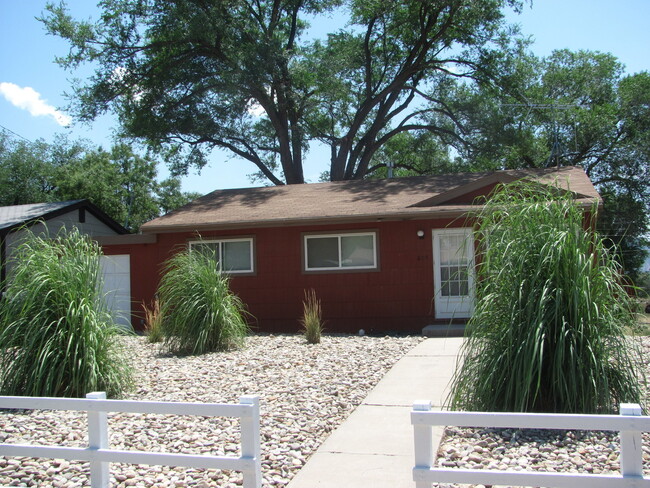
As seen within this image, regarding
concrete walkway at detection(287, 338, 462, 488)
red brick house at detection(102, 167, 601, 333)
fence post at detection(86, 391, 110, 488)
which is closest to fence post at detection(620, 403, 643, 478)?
concrete walkway at detection(287, 338, 462, 488)

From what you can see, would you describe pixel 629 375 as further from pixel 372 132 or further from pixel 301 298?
pixel 372 132

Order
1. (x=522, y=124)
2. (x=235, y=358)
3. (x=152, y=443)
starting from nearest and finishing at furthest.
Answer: (x=152, y=443) → (x=235, y=358) → (x=522, y=124)

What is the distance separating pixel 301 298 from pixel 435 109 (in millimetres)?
14387

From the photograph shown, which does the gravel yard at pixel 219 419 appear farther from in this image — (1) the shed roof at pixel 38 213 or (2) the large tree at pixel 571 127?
(2) the large tree at pixel 571 127

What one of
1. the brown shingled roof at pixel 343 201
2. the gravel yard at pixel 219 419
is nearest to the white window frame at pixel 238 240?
the brown shingled roof at pixel 343 201

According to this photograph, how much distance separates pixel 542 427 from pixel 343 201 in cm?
1109

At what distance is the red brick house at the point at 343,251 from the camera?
40.7ft

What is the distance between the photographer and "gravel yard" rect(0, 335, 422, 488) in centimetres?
449

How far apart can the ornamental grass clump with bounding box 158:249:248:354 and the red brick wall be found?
134 inches

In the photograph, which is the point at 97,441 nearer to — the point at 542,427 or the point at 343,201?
the point at 542,427

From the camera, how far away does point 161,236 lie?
1391 cm

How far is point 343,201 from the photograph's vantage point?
13.9 m

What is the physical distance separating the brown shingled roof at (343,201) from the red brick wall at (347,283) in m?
0.32

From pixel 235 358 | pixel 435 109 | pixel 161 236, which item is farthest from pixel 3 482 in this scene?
pixel 435 109
